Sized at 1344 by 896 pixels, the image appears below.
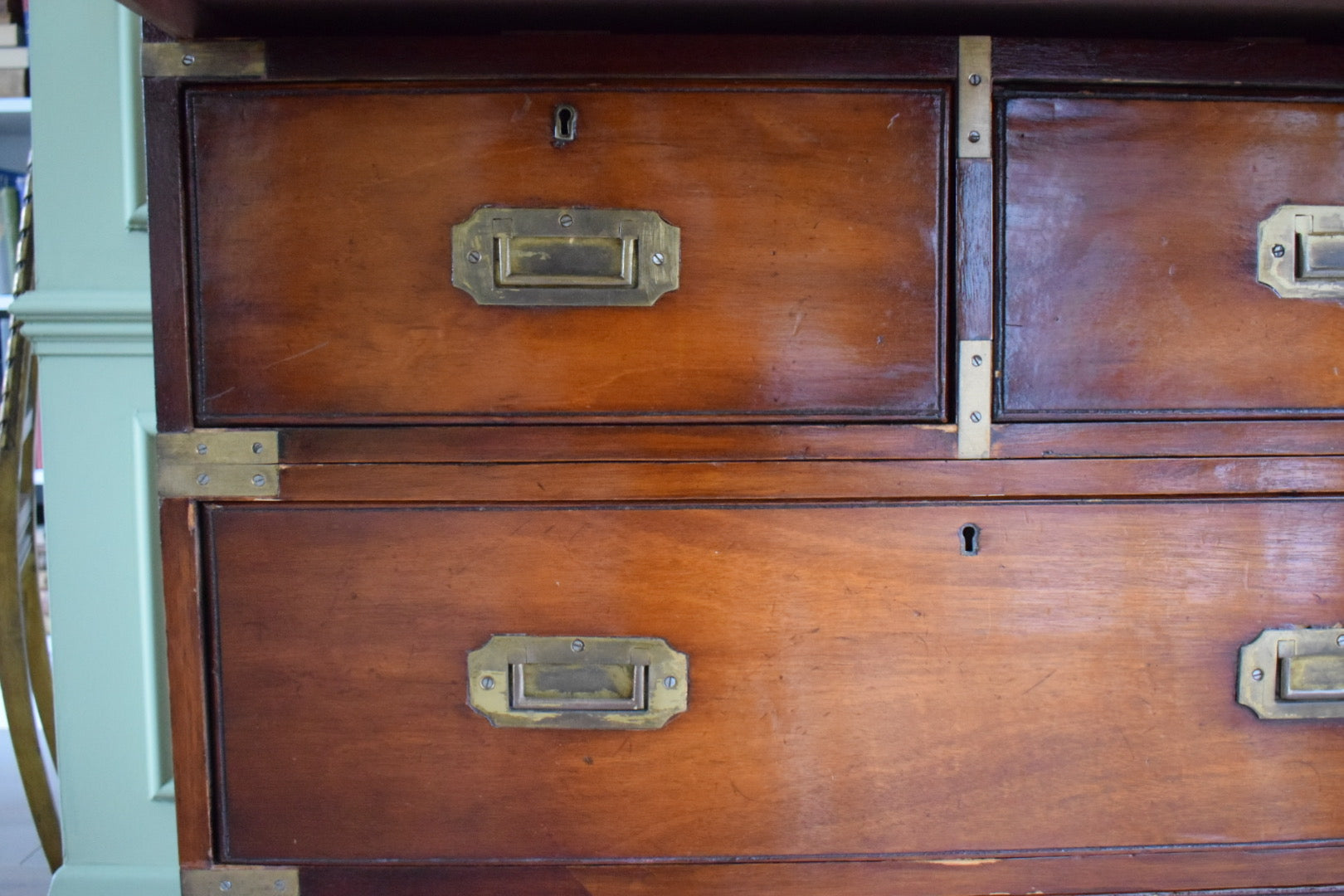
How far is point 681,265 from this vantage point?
720 millimetres

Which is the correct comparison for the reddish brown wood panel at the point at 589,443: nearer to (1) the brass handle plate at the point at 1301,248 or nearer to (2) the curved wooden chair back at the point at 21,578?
(1) the brass handle plate at the point at 1301,248

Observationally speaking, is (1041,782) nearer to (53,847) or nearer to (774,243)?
(774,243)

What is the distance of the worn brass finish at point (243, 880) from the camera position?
763 mm

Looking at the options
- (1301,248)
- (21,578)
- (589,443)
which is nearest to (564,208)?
(589,443)

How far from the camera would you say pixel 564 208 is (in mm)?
713

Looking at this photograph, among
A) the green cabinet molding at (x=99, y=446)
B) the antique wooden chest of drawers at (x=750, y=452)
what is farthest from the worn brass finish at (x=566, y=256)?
the green cabinet molding at (x=99, y=446)

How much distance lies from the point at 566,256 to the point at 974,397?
1.15 ft

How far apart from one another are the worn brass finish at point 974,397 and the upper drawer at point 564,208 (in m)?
0.02

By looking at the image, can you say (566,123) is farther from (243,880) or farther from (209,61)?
(243,880)

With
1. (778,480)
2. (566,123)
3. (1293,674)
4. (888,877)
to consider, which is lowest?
(888,877)

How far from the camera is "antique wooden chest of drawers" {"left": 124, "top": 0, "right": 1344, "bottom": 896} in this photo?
71 centimetres

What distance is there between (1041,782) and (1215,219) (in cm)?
49

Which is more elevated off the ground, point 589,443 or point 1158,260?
point 1158,260

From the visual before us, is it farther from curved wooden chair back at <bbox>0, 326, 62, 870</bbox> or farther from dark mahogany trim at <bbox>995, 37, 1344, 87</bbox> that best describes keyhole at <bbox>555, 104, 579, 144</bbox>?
curved wooden chair back at <bbox>0, 326, 62, 870</bbox>
